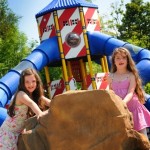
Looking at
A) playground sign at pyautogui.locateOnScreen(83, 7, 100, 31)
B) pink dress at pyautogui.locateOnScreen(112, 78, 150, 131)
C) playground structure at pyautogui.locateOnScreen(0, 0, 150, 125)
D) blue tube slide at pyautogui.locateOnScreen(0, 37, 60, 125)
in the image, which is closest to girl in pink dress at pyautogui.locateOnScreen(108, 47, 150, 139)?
pink dress at pyautogui.locateOnScreen(112, 78, 150, 131)

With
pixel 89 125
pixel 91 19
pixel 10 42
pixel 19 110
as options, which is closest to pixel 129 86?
pixel 89 125

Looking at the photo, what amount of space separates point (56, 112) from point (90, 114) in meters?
0.23

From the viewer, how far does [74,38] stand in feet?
25.2

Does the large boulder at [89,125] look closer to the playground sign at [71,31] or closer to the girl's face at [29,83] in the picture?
the girl's face at [29,83]

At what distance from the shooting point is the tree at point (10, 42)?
54.7ft

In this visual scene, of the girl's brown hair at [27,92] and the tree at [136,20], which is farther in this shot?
the tree at [136,20]

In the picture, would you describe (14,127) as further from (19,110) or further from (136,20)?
(136,20)

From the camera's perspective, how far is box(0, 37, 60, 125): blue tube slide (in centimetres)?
615

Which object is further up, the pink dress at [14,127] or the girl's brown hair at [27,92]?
the girl's brown hair at [27,92]

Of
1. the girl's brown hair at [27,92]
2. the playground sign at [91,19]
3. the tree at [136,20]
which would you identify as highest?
the playground sign at [91,19]

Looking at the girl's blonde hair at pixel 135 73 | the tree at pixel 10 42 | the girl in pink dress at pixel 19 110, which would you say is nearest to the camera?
the girl in pink dress at pixel 19 110

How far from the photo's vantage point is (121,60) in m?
3.09

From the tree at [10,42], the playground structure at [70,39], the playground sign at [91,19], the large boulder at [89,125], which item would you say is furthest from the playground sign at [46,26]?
the tree at [10,42]

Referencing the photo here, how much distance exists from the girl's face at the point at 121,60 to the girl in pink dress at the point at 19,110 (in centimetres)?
66
